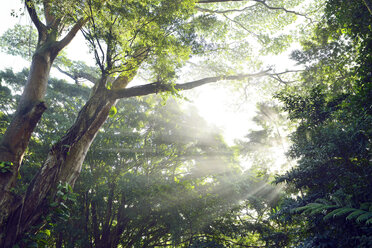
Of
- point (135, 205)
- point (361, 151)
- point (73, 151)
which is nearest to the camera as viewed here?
point (73, 151)

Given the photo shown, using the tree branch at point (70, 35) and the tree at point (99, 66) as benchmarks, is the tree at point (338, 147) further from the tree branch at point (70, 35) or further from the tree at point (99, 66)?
the tree branch at point (70, 35)

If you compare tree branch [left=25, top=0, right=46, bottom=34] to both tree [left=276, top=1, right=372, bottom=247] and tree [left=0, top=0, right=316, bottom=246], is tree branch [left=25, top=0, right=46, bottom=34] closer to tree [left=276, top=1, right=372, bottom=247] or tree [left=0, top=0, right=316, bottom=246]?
tree [left=0, top=0, right=316, bottom=246]

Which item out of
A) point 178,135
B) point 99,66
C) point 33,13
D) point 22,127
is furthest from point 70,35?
point 178,135

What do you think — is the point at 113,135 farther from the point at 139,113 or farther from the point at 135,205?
the point at 135,205

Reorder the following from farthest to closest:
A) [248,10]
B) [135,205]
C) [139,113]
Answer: [139,113] < [248,10] < [135,205]

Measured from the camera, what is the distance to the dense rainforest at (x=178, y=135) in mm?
3043

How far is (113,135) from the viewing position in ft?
26.4

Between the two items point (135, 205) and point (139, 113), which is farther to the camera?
point (139, 113)

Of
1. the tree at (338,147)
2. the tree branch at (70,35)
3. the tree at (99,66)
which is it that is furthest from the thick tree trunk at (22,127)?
the tree at (338,147)

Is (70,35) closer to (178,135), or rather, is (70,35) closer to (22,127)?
(22,127)

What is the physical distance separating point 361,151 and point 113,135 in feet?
26.5

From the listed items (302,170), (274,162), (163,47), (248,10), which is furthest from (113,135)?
(274,162)

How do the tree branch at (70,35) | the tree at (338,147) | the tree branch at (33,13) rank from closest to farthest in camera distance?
the tree at (338,147)
the tree branch at (33,13)
the tree branch at (70,35)

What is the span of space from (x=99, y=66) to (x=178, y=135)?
6.35 meters
